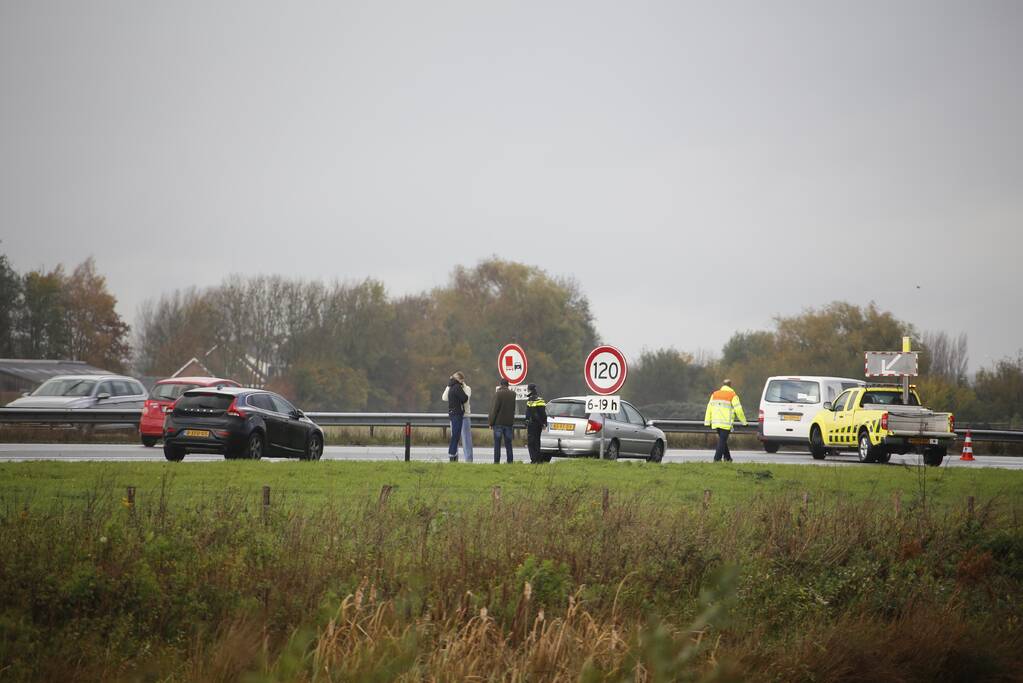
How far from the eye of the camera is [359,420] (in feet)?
115

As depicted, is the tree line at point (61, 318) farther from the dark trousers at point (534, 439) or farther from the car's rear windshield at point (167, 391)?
the dark trousers at point (534, 439)

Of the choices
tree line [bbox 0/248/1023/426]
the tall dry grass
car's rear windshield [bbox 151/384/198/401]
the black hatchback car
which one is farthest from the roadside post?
tree line [bbox 0/248/1023/426]

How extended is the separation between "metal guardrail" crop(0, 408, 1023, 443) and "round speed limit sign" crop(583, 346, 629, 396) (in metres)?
6.00

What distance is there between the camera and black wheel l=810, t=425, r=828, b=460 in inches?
1164

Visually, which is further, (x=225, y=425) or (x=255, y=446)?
(x=255, y=446)

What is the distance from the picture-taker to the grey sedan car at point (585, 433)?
25562 millimetres

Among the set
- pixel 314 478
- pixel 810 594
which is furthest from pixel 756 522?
pixel 314 478

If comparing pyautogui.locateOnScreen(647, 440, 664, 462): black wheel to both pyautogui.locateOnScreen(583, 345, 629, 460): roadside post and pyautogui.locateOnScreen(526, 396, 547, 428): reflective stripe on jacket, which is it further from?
pyautogui.locateOnScreen(583, 345, 629, 460): roadside post

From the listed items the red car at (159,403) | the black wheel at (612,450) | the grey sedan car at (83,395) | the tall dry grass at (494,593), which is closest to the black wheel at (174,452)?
the red car at (159,403)

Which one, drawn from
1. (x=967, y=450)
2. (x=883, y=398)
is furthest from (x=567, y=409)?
(x=967, y=450)

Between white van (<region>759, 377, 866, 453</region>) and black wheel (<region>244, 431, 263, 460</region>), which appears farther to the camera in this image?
white van (<region>759, 377, 866, 453</region>)

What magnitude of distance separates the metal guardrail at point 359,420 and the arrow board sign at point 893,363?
5088 millimetres

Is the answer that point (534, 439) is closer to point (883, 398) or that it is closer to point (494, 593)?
point (883, 398)

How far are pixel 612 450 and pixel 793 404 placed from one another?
23.6ft
